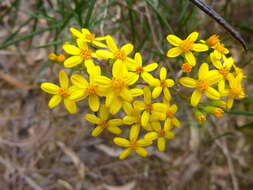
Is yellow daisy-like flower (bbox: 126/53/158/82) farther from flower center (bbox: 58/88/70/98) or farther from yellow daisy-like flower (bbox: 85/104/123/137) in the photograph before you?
flower center (bbox: 58/88/70/98)

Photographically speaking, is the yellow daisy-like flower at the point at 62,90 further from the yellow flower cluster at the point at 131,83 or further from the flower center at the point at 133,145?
the flower center at the point at 133,145

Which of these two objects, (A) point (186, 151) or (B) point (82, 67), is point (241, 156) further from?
(B) point (82, 67)

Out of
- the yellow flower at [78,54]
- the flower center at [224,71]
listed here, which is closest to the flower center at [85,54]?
the yellow flower at [78,54]

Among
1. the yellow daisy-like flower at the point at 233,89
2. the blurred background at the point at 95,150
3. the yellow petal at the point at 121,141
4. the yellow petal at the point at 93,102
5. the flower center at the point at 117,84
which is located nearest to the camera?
the flower center at the point at 117,84

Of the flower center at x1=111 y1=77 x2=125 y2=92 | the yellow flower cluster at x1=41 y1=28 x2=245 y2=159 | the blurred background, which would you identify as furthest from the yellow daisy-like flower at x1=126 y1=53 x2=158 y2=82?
the blurred background

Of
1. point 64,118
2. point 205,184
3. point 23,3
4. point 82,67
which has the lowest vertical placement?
point 205,184

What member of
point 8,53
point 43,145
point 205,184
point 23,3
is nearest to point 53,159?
point 43,145
